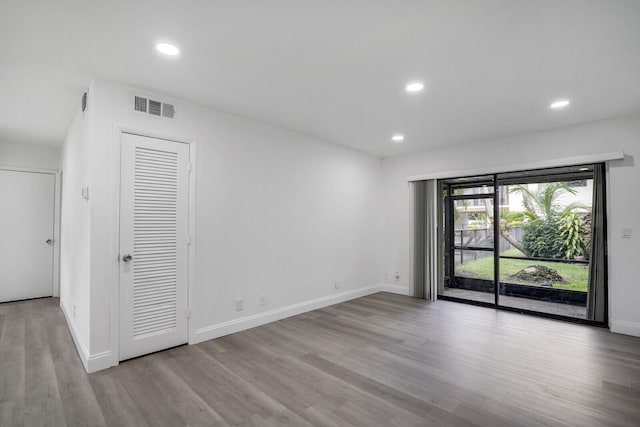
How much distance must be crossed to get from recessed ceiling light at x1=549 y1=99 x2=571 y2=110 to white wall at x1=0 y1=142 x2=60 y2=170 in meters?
7.64

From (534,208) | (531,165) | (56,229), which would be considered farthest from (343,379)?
(56,229)

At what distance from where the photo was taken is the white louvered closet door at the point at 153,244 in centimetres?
296

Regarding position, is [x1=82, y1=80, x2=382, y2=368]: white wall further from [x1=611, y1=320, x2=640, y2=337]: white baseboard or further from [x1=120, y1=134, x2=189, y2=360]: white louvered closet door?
[x1=611, y1=320, x2=640, y2=337]: white baseboard

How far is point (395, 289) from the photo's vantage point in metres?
5.83

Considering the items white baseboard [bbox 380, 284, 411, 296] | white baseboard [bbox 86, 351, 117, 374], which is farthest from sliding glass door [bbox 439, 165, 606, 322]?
white baseboard [bbox 86, 351, 117, 374]

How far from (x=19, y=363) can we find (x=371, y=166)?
212 inches

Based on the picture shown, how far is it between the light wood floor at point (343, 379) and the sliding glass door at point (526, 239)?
1.08 meters

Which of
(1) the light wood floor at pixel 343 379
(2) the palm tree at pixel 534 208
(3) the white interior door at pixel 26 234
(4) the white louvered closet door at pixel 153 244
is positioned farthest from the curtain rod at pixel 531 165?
(3) the white interior door at pixel 26 234

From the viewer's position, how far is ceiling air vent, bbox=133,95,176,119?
304cm

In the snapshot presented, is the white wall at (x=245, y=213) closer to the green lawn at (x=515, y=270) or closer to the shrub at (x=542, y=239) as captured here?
the green lawn at (x=515, y=270)

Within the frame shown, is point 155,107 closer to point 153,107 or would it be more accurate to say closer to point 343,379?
point 153,107

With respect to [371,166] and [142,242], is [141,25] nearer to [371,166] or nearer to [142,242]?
[142,242]

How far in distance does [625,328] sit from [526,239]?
1.73 meters

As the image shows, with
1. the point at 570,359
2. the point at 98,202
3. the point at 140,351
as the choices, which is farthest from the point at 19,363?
the point at 570,359
